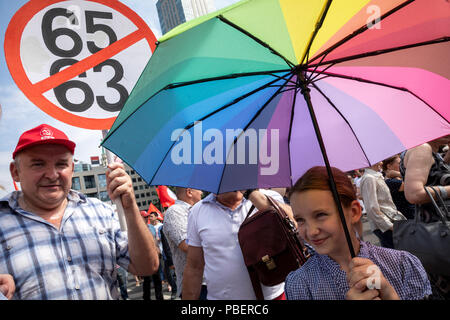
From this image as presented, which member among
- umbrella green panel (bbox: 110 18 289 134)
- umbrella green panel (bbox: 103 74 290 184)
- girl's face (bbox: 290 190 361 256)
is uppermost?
umbrella green panel (bbox: 110 18 289 134)

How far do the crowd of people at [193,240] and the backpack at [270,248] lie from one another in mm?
85

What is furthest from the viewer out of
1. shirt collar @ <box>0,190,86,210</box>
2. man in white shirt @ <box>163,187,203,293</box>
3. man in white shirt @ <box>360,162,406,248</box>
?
man in white shirt @ <box>360,162,406,248</box>

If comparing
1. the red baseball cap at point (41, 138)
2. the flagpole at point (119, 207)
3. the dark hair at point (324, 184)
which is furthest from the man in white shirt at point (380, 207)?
the red baseball cap at point (41, 138)

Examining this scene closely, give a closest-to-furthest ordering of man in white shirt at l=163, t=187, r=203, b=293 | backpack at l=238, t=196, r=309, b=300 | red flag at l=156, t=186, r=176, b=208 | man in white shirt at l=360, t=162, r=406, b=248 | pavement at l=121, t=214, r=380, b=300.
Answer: backpack at l=238, t=196, r=309, b=300 → man in white shirt at l=163, t=187, r=203, b=293 → man in white shirt at l=360, t=162, r=406, b=248 → red flag at l=156, t=186, r=176, b=208 → pavement at l=121, t=214, r=380, b=300

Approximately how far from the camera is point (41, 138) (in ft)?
5.43

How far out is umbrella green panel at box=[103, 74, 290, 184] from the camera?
4.66 feet

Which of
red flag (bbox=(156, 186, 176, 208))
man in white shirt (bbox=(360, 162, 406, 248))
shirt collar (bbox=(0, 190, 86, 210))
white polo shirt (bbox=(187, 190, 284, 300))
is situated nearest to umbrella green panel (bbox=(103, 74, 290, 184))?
shirt collar (bbox=(0, 190, 86, 210))

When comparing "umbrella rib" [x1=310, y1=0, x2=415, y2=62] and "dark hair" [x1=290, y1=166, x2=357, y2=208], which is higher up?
"umbrella rib" [x1=310, y1=0, x2=415, y2=62]

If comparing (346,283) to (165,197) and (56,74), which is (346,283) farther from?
(165,197)

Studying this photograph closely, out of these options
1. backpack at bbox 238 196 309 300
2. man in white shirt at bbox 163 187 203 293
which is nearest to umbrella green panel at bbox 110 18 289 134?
backpack at bbox 238 196 309 300

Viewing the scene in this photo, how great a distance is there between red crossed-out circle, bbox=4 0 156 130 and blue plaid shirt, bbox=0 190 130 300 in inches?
24.7

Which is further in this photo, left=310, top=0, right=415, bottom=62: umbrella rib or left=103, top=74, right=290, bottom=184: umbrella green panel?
left=103, top=74, right=290, bottom=184: umbrella green panel

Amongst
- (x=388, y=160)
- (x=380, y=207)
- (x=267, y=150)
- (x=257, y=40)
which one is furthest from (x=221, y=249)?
(x=388, y=160)

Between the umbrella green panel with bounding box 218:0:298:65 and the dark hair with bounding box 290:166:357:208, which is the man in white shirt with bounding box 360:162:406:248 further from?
the umbrella green panel with bounding box 218:0:298:65
